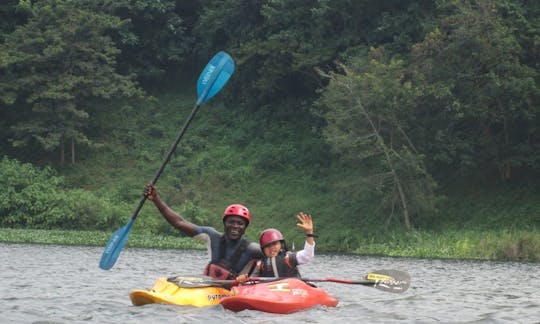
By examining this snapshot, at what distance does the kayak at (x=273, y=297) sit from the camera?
524 inches

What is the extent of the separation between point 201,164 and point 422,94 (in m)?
12.9

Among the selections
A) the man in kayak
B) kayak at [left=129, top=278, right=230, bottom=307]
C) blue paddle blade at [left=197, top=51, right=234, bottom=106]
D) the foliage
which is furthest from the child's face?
the foliage

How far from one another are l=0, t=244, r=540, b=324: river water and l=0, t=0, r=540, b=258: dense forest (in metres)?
6.50

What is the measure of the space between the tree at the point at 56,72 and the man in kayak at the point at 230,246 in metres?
28.8

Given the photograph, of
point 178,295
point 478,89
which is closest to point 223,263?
point 178,295

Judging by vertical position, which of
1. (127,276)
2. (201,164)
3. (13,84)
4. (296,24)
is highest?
(296,24)

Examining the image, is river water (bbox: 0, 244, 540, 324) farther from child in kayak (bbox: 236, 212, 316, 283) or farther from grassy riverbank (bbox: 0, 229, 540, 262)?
grassy riverbank (bbox: 0, 229, 540, 262)

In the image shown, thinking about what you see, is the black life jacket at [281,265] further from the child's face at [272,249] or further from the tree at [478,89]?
the tree at [478,89]

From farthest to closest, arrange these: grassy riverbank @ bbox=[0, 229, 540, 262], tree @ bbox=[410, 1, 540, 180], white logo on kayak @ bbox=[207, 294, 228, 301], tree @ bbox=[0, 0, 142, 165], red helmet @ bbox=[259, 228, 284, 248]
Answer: tree @ bbox=[0, 0, 142, 165] < tree @ bbox=[410, 1, 540, 180] < grassy riverbank @ bbox=[0, 229, 540, 262] < red helmet @ bbox=[259, 228, 284, 248] < white logo on kayak @ bbox=[207, 294, 228, 301]

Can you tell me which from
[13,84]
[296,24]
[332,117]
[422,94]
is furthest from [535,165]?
[13,84]

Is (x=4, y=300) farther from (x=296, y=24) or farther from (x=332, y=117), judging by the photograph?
(x=296, y=24)

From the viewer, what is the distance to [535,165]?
3591 cm

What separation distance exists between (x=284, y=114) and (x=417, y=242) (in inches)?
598

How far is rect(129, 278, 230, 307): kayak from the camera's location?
13586mm
